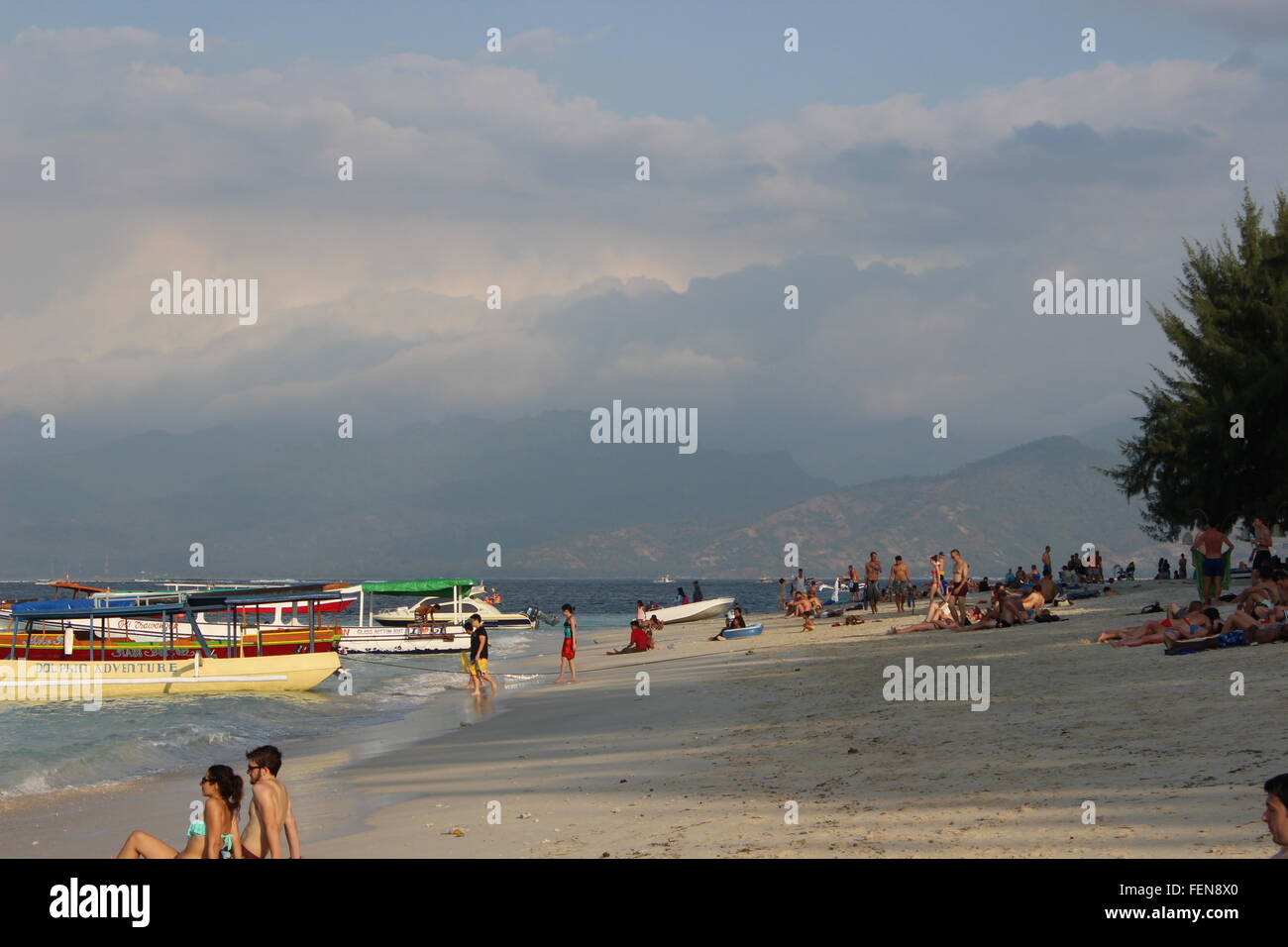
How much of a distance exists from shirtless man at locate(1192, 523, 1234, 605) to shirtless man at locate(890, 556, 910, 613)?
1599 cm

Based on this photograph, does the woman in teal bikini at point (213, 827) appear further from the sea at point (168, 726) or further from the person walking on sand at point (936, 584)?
the person walking on sand at point (936, 584)

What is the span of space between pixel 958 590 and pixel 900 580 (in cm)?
1054

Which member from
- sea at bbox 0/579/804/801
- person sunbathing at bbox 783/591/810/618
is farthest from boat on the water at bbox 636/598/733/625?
sea at bbox 0/579/804/801

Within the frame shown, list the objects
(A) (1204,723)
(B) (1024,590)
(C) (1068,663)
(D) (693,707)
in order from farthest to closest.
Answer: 1. (B) (1024,590)
2. (D) (693,707)
3. (C) (1068,663)
4. (A) (1204,723)

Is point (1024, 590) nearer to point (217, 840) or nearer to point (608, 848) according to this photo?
point (608, 848)

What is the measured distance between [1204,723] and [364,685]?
2677 cm

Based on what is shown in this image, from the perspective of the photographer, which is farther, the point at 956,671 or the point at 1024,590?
the point at 1024,590

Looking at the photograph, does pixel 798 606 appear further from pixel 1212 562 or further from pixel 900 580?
pixel 1212 562

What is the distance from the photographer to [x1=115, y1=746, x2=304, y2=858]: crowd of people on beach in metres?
8.66

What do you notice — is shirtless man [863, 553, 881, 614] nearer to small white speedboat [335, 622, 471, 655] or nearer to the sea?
the sea

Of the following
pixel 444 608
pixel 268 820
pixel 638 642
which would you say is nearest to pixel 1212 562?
pixel 638 642
